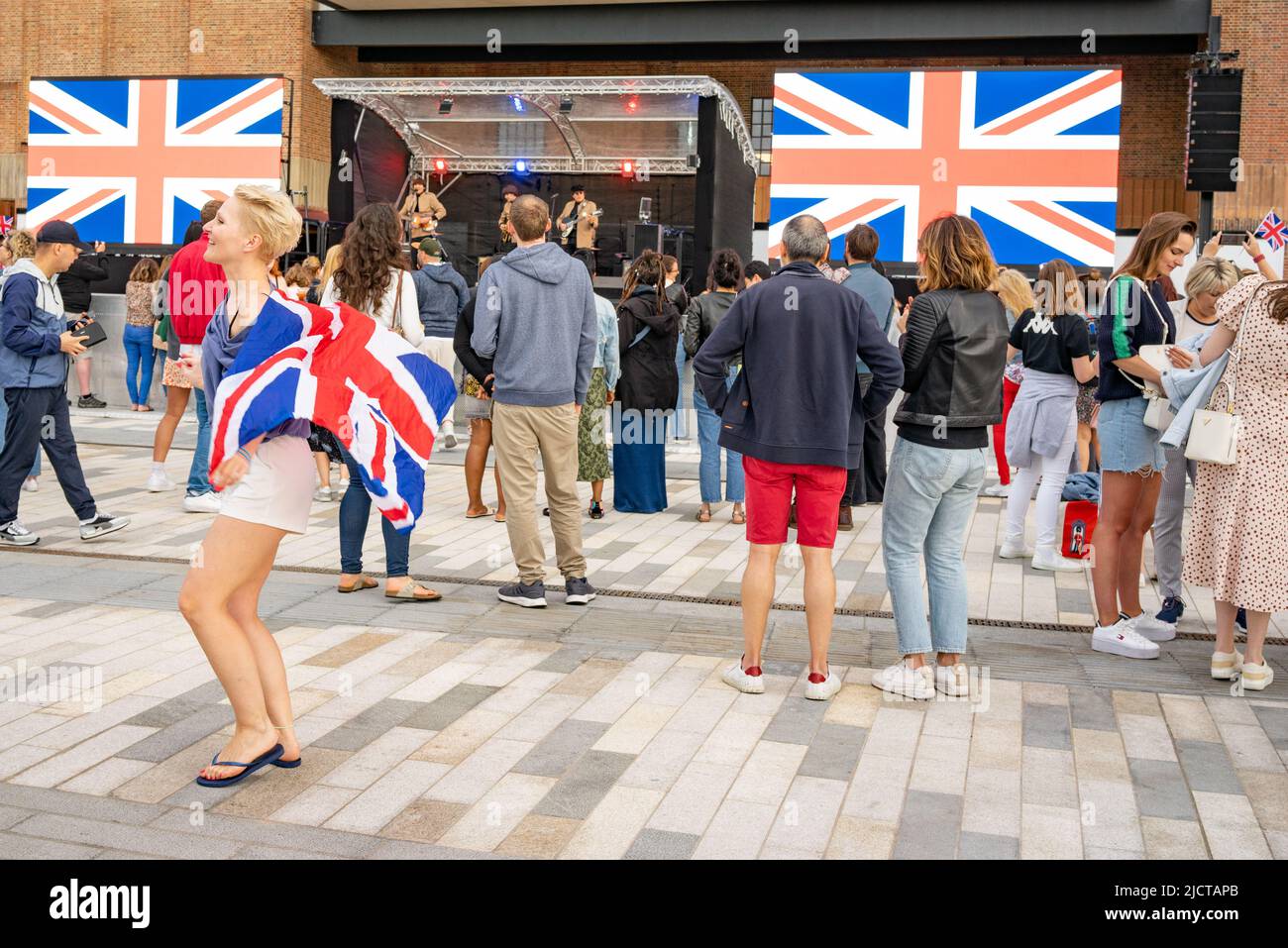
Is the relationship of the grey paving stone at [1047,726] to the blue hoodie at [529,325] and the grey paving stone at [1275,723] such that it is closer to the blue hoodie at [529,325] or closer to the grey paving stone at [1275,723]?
the grey paving stone at [1275,723]

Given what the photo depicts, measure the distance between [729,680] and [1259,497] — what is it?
2014mm

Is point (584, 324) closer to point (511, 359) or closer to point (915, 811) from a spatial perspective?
point (511, 359)

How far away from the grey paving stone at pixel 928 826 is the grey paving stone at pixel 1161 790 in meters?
0.52

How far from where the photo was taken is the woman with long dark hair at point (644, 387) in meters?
8.07

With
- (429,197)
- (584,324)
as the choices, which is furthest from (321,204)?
(584,324)

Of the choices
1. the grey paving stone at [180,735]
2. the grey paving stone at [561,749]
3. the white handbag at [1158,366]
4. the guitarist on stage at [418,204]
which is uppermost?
the guitarist on stage at [418,204]

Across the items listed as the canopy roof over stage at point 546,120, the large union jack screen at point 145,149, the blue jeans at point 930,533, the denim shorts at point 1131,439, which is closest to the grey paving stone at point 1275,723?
the blue jeans at point 930,533

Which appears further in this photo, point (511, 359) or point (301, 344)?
point (511, 359)

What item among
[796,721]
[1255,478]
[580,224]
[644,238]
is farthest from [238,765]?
[580,224]

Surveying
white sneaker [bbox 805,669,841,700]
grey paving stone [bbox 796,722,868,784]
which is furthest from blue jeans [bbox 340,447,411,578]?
grey paving stone [bbox 796,722,868,784]

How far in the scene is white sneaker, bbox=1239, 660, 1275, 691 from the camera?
179 inches

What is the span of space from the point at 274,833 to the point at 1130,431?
361cm

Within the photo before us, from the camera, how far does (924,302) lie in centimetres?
434

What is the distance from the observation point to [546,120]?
20062 mm
